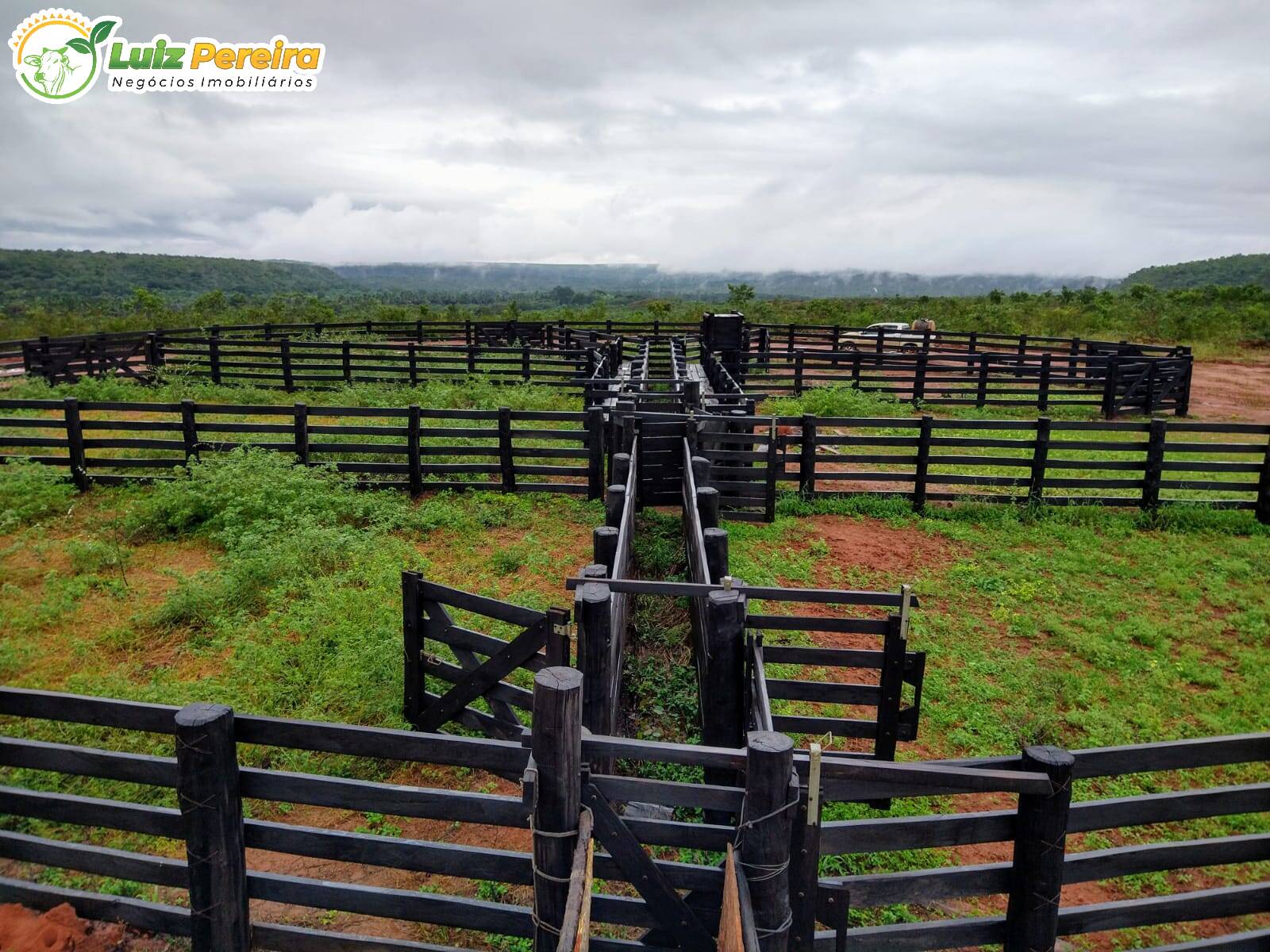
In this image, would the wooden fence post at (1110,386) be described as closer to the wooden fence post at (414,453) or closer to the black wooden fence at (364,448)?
the black wooden fence at (364,448)

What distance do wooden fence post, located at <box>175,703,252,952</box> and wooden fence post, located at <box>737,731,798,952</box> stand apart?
2203 mm

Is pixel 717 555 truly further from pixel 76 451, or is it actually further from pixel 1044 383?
pixel 1044 383

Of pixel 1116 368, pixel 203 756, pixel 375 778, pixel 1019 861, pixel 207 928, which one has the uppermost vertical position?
pixel 1116 368

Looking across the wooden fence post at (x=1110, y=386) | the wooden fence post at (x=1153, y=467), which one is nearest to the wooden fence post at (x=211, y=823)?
the wooden fence post at (x=1153, y=467)

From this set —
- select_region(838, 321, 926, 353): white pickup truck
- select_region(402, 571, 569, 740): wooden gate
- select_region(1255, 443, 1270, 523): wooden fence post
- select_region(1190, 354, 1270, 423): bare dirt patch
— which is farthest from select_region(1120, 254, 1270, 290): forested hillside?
select_region(402, 571, 569, 740): wooden gate

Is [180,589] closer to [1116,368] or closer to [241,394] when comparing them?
[241,394]

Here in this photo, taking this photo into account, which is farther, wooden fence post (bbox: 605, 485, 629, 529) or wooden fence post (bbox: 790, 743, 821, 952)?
wooden fence post (bbox: 605, 485, 629, 529)

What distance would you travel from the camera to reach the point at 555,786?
2.73 meters

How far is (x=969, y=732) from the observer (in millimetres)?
5824

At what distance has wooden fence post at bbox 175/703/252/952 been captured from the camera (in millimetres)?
3061

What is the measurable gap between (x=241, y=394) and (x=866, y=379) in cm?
1756

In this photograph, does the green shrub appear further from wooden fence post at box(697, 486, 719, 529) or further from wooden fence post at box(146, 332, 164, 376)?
wooden fence post at box(146, 332, 164, 376)

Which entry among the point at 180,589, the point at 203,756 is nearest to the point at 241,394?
the point at 180,589

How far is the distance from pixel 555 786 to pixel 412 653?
10.0 ft
